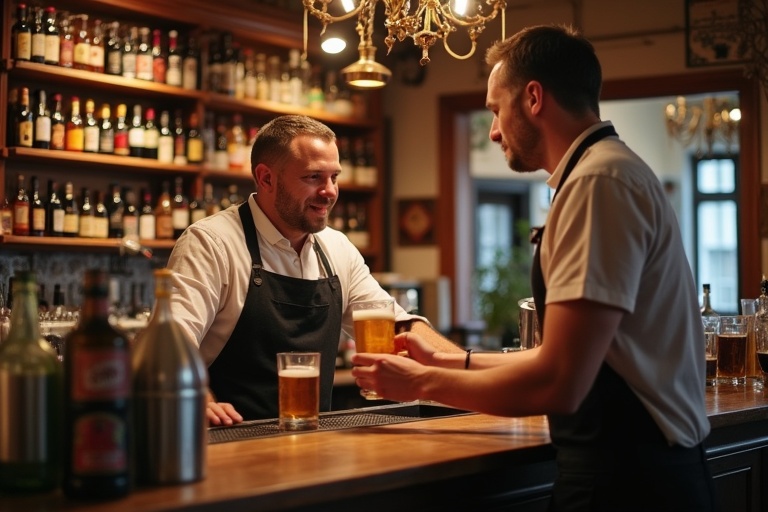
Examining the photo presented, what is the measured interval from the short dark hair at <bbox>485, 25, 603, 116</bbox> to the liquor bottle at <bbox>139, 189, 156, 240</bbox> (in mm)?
3542

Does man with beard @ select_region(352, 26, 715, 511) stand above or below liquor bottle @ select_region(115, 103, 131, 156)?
below

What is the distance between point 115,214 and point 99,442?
12.7 feet

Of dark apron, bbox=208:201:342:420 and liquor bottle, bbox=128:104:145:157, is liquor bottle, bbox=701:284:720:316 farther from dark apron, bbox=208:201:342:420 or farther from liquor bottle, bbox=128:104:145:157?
liquor bottle, bbox=128:104:145:157

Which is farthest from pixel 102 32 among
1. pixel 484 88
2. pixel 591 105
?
pixel 591 105

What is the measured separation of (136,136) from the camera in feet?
17.0

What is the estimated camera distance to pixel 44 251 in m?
5.09

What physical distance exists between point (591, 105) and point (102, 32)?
12.4 ft

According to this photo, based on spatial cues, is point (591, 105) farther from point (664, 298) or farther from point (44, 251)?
point (44, 251)

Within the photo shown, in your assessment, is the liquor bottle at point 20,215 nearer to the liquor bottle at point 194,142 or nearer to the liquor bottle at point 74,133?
the liquor bottle at point 74,133

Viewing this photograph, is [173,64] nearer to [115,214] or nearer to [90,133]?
[90,133]

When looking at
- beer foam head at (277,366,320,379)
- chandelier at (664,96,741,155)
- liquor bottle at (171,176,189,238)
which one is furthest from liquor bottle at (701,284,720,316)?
chandelier at (664,96,741,155)

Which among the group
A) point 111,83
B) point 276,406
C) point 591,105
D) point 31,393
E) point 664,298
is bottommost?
point 276,406

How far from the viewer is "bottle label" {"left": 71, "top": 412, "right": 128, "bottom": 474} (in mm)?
1441

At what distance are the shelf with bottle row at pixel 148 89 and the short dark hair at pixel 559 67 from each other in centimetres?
335
